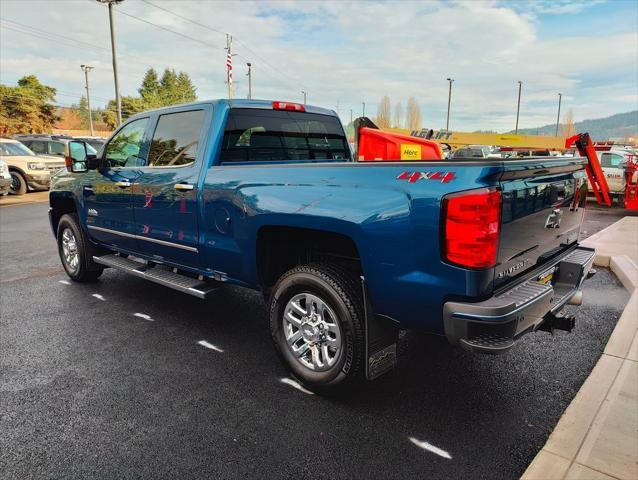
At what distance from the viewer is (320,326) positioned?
3.15m

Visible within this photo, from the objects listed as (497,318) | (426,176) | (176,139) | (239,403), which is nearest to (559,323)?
(497,318)

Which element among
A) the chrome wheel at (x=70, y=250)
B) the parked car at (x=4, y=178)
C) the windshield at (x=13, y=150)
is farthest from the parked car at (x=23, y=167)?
the chrome wheel at (x=70, y=250)

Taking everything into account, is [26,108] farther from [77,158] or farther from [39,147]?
[77,158]

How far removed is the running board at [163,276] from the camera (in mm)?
3887

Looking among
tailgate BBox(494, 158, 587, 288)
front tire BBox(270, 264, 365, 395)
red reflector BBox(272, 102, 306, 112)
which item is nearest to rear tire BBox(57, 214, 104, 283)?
red reflector BBox(272, 102, 306, 112)

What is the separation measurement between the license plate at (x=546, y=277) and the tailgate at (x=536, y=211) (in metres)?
0.08

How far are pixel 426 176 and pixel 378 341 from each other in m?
1.08

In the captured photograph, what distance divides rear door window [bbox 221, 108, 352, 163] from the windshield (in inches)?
582

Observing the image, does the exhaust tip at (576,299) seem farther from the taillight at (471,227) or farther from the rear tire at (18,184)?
the rear tire at (18,184)

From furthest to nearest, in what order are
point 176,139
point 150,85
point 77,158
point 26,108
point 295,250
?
point 150,85, point 26,108, point 77,158, point 176,139, point 295,250

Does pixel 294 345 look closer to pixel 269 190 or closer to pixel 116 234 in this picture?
pixel 269 190

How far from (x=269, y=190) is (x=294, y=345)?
111cm

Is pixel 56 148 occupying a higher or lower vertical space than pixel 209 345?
higher

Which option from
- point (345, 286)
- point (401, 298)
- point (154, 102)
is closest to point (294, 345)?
point (345, 286)
